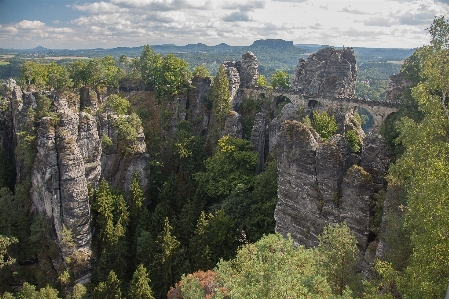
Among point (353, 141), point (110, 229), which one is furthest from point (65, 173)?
point (353, 141)

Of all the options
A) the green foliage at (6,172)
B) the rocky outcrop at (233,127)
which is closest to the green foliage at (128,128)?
the rocky outcrop at (233,127)

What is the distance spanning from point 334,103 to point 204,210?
25.1 meters

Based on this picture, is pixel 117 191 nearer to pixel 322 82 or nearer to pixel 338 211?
pixel 338 211

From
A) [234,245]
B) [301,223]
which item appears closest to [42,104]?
[234,245]

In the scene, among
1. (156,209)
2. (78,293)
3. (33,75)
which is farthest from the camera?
(33,75)

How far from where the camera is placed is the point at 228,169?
49.1 m

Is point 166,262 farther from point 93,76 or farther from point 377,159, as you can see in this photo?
point 93,76

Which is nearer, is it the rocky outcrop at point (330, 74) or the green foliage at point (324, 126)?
the green foliage at point (324, 126)

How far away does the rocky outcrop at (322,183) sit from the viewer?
94.8 feet

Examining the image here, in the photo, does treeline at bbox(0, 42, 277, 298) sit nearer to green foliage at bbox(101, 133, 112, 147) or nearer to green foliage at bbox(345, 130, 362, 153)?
green foliage at bbox(101, 133, 112, 147)

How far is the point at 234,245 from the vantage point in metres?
41.7

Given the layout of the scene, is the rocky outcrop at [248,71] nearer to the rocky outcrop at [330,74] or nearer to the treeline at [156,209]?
the rocky outcrop at [330,74]

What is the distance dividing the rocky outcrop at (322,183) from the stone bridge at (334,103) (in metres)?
20.4

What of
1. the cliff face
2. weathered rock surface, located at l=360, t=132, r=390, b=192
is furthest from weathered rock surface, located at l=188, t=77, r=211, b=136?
weathered rock surface, located at l=360, t=132, r=390, b=192
